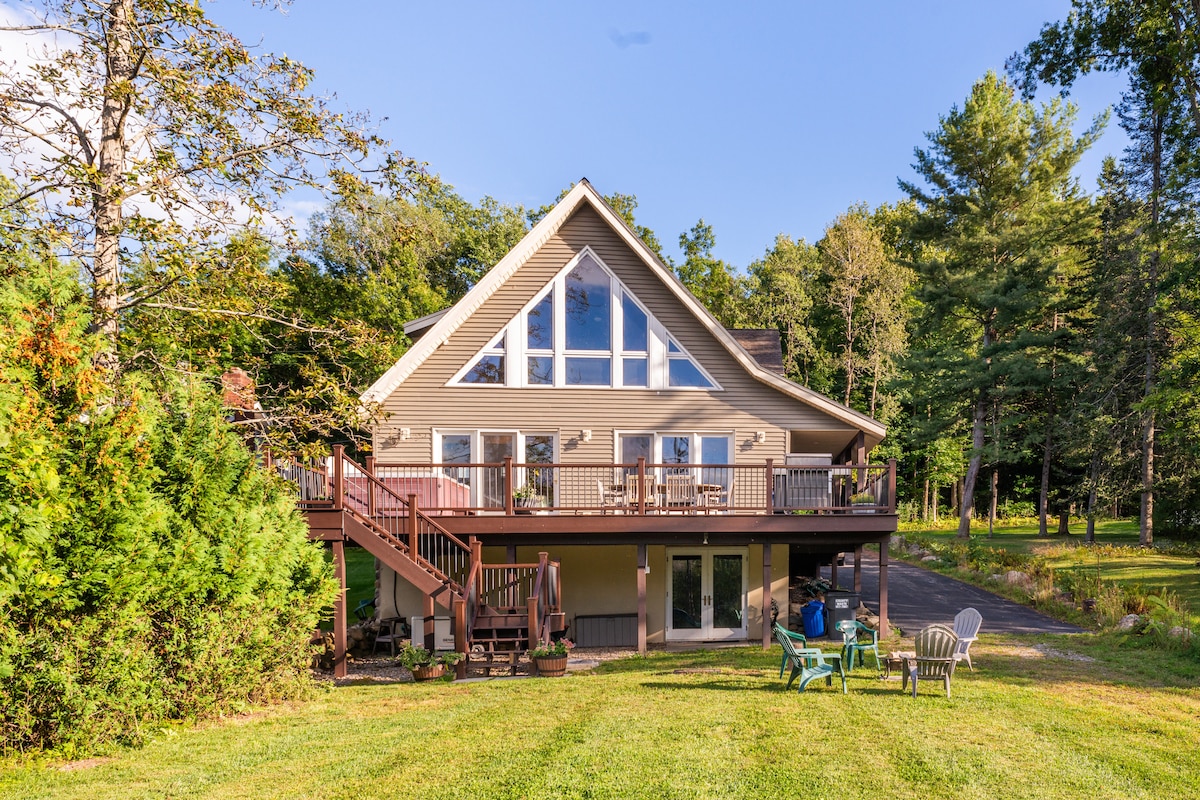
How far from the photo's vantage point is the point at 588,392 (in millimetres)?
14781

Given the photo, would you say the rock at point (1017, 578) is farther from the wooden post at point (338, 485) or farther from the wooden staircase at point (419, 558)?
the wooden post at point (338, 485)

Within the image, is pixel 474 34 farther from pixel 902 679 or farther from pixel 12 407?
pixel 902 679

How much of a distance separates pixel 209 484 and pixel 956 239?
30107 mm

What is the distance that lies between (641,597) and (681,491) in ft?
7.09

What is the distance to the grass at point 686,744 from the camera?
20.1 feet

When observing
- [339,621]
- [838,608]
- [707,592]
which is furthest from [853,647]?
[339,621]

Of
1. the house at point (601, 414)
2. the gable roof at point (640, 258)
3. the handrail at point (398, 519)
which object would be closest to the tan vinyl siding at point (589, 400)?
the house at point (601, 414)

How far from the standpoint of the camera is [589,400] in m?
14.8

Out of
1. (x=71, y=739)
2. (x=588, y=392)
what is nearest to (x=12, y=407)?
(x=71, y=739)

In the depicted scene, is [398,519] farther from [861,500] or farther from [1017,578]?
[1017,578]

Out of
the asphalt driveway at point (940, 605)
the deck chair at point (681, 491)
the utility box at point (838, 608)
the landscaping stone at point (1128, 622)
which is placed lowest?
the asphalt driveway at point (940, 605)

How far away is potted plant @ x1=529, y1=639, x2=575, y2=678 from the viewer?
11.0 metres

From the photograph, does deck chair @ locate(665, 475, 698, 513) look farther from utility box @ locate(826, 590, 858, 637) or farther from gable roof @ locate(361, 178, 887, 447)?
utility box @ locate(826, 590, 858, 637)

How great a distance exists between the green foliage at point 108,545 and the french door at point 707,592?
27.5 ft
